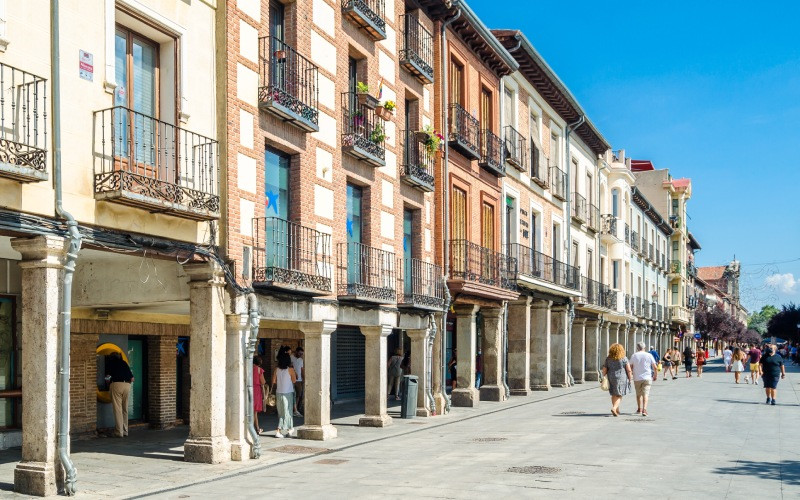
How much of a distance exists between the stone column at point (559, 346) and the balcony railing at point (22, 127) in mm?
23755

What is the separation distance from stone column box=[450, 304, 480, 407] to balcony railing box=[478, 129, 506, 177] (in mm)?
3946

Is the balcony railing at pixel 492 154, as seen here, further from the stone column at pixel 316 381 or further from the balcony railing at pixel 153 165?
the balcony railing at pixel 153 165

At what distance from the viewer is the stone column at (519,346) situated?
28.3 meters

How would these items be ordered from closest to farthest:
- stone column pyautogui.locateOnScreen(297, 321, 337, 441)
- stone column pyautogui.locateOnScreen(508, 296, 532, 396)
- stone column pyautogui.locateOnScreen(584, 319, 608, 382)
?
stone column pyautogui.locateOnScreen(297, 321, 337, 441)
stone column pyautogui.locateOnScreen(508, 296, 532, 396)
stone column pyautogui.locateOnScreen(584, 319, 608, 382)

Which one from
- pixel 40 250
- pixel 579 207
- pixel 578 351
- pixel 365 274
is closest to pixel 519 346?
pixel 578 351

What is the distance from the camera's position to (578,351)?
36438mm

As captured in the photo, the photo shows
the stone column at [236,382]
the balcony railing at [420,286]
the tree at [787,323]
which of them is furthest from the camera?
the tree at [787,323]

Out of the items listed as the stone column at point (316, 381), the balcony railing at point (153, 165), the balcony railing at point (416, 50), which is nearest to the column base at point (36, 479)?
the balcony railing at point (153, 165)

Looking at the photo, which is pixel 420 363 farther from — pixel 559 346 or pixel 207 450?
pixel 559 346

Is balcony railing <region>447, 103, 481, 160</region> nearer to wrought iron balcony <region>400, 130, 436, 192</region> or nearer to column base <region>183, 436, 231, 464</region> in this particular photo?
wrought iron balcony <region>400, 130, 436, 192</region>

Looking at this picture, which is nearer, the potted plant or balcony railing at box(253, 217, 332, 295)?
balcony railing at box(253, 217, 332, 295)

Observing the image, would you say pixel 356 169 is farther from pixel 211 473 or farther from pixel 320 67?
pixel 211 473

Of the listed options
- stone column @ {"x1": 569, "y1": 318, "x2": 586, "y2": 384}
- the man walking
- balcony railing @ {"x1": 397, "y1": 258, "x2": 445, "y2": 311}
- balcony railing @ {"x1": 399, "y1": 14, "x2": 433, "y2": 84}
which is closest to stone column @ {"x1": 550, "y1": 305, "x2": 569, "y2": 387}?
stone column @ {"x1": 569, "y1": 318, "x2": 586, "y2": 384}

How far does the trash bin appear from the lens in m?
20.1
